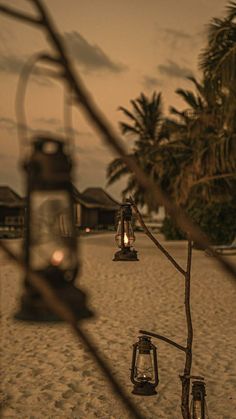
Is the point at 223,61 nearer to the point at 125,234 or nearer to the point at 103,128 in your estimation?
the point at 125,234

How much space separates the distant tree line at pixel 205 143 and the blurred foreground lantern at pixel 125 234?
3.25 m

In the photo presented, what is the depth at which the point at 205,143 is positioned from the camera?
16.4 metres

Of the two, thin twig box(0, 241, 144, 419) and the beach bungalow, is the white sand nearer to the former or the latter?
thin twig box(0, 241, 144, 419)

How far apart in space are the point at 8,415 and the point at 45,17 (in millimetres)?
4220

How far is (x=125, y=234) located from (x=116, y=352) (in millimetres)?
2646

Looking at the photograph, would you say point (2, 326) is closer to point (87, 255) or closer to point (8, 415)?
point (8, 415)

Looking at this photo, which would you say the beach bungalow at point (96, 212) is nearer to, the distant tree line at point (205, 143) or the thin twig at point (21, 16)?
the distant tree line at point (205, 143)

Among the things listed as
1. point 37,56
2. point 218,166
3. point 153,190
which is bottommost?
point 153,190

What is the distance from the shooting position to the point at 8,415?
4168mm

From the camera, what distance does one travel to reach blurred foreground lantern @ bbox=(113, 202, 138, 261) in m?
3.41

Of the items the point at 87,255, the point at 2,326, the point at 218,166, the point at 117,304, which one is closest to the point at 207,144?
the point at 218,166

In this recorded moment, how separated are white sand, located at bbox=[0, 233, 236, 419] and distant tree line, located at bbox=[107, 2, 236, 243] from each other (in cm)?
194

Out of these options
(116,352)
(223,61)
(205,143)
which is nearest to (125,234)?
(116,352)

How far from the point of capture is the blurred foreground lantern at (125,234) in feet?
11.2
